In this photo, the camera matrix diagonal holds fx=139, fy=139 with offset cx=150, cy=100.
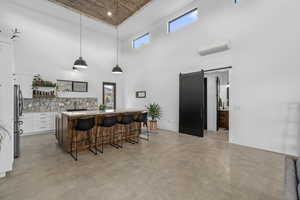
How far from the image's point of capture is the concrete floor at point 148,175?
204cm

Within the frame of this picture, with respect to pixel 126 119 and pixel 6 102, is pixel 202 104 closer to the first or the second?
pixel 126 119

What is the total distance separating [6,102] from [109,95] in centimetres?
590

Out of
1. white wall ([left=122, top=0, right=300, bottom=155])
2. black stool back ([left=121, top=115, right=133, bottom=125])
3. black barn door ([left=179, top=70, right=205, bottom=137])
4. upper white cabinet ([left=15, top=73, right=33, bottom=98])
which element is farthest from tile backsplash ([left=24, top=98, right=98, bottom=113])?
white wall ([left=122, top=0, right=300, bottom=155])

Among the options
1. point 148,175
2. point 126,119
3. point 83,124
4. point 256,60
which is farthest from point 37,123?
point 256,60

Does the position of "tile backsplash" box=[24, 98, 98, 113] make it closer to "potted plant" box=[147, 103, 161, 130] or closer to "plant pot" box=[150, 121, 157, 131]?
"potted plant" box=[147, 103, 161, 130]

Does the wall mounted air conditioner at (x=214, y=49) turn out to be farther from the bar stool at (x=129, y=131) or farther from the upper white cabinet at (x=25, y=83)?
the upper white cabinet at (x=25, y=83)

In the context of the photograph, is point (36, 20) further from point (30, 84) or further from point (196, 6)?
point (196, 6)

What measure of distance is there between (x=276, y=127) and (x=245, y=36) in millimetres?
2616

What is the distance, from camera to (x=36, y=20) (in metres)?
5.77

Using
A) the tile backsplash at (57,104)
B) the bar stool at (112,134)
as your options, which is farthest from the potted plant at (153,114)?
the tile backsplash at (57,104)

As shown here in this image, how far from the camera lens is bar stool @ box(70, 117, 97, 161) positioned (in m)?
3.32

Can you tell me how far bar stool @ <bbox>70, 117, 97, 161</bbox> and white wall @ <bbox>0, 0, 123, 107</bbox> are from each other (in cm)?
363

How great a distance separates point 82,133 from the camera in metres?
3.77

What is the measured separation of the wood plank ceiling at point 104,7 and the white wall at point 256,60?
182 centimetres
